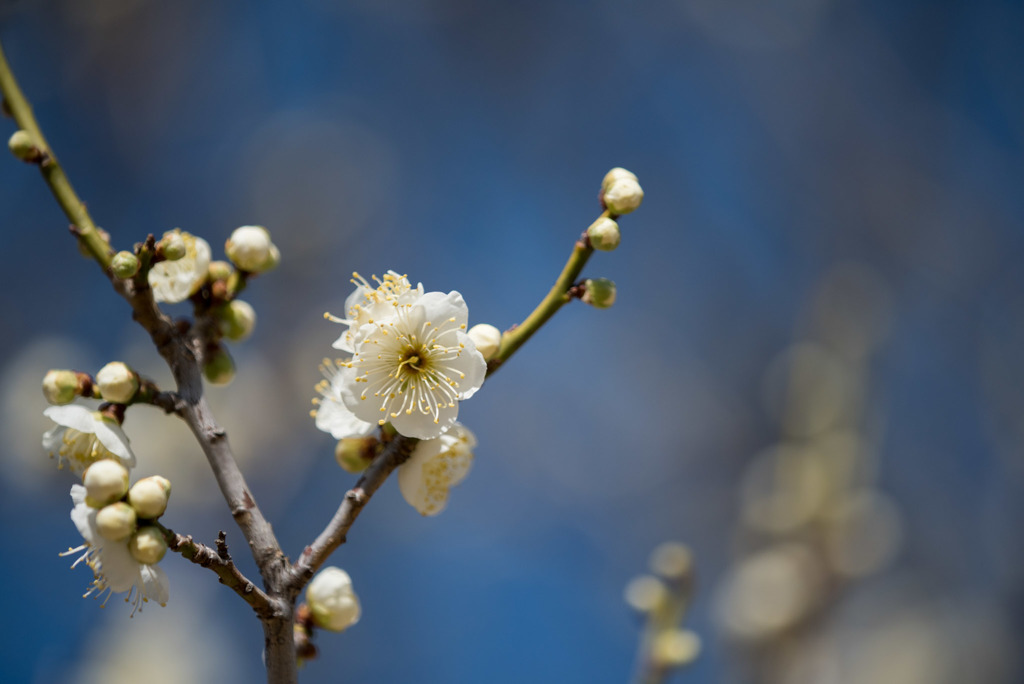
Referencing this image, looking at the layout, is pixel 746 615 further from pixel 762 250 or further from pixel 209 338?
pixel 209 338

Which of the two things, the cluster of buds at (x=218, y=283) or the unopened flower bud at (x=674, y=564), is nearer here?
the cluster of buds at (x=218, y=283)

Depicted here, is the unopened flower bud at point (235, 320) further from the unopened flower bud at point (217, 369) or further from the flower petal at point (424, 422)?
the flower petal at point (424, 422)

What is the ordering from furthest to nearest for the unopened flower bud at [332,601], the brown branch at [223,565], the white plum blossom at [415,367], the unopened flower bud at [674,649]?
1. the unopened flower bud at [674,649]
2. the unopened flower bud at [332,601]
3. the white plum blossom at [415,367]
4. the brown branch at [223,565]

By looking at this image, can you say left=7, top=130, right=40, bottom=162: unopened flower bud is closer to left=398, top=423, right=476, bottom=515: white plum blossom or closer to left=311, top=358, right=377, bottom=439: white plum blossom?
left=311, top=358, right=377, bottom=439: white plum blossom

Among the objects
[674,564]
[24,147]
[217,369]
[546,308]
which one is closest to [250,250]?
[217,369]

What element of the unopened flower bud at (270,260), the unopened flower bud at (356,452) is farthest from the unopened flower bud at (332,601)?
the unopened flower bud at (270,260)

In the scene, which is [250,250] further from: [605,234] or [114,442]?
[605,234]
